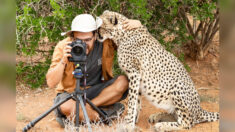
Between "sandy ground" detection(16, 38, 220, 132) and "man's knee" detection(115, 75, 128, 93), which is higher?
"man's knee" detection(115, 75, 128, 93)

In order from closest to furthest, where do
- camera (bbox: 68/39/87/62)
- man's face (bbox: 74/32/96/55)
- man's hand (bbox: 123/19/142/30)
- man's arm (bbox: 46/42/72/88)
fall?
camera (bbox: 68/39/87/62) < man's arm (bbox: 46/42/72/88) < man's face (bbox: 74/32/96/55) < man's hand (bbox: 123/19/142/30)

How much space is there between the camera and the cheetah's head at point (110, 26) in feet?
10.7

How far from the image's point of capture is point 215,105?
13.8 feet

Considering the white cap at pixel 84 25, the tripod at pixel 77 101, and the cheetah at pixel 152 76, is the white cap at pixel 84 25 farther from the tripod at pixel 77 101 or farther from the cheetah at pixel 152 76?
the tripod at pixel 77 101

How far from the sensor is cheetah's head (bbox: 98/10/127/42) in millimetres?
3275

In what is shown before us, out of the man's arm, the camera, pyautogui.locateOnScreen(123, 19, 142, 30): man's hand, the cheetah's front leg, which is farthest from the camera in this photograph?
pyautogui.locateOnScreen(123, 19, 142, 30): man's hand

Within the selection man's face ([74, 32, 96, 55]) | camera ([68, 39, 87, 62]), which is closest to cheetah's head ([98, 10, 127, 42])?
man's face ([74, 32, 96, 55])

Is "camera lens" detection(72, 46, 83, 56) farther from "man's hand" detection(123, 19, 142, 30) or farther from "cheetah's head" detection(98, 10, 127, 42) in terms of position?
"man's hand" detection(123, 19, 142, 30)

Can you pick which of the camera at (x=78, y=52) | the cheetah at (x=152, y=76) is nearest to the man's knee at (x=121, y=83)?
the cheetah at (x=152, y=76)

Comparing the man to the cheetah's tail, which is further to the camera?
the cheetah's tail

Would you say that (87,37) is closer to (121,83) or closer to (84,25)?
(84,25)
